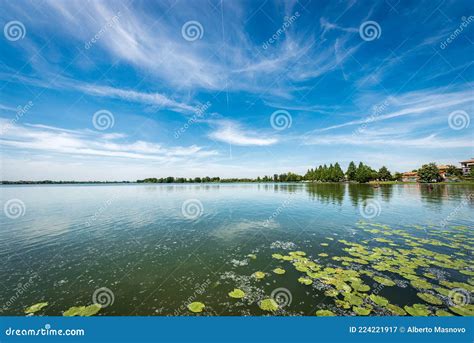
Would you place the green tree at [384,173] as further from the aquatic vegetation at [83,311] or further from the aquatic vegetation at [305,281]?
the aquatic vegetation at [83,311]

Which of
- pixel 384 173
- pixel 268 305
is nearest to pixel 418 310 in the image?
pixel 268 305

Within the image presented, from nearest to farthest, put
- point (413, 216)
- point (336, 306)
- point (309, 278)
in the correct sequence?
point (336, 306), point (309, 278), point (413, 216)

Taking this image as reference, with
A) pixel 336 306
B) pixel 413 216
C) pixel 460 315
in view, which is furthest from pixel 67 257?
pixel 413 216

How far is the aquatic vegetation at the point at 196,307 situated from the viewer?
25.4ft

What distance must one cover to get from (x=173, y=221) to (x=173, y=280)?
13618 mm

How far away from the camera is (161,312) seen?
7.78 metres

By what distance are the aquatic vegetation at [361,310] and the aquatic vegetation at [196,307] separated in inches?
224

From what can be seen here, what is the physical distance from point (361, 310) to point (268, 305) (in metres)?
3.37

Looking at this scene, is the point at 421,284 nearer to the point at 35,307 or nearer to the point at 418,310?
the point at 418,310

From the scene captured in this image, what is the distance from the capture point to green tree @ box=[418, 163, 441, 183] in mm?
97062

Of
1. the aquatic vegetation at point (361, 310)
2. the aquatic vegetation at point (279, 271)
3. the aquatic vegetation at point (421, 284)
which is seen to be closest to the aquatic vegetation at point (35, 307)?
the aquatic vegetation at point (279, 271)

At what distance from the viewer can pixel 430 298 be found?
7.89 meters

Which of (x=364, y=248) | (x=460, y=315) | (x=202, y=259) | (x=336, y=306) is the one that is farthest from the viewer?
(x=364, y=248)

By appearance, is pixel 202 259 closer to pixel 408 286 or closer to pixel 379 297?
pixel 379 297
